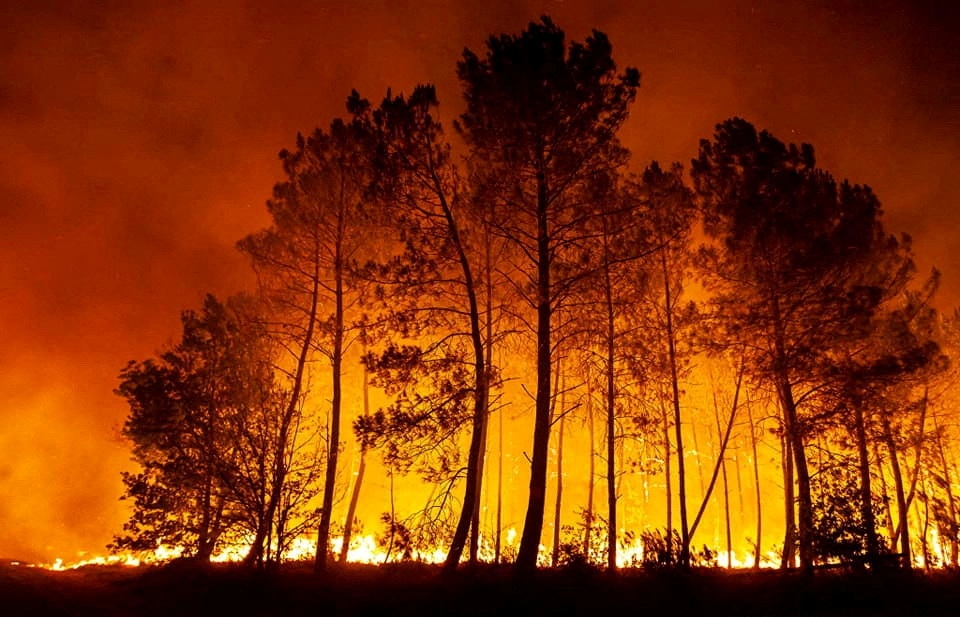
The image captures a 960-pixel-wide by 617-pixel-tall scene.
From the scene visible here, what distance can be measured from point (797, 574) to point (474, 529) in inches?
257

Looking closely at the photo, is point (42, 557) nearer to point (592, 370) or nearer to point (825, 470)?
point (592, 370)

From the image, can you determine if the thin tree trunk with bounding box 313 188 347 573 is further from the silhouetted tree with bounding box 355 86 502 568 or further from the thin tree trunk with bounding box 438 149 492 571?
the thin tree trunk with bounding box 438 149 492 571

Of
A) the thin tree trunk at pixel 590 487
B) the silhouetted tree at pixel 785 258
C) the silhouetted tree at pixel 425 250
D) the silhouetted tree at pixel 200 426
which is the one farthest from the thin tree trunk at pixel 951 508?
the silhouetted tree at pixel 200 426

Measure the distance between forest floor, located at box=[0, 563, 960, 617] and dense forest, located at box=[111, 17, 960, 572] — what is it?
0.52 meters

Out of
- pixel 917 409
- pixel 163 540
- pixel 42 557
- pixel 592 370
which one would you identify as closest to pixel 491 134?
pixel 592 370

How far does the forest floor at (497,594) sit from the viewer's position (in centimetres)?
912

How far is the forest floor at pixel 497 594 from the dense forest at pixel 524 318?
521 mm

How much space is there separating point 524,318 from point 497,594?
6846 millimetres

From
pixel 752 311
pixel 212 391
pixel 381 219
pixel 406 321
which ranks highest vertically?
pixel 381 219

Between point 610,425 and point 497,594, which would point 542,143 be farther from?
point 497,594

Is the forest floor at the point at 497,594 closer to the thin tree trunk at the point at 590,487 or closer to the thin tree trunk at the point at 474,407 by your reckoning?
the thin tree trunk at the point at 474,407

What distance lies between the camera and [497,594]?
9.42 m

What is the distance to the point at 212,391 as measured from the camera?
1435 centimetres

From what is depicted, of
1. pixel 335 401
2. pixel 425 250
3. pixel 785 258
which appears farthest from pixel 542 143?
pixel 335 401
